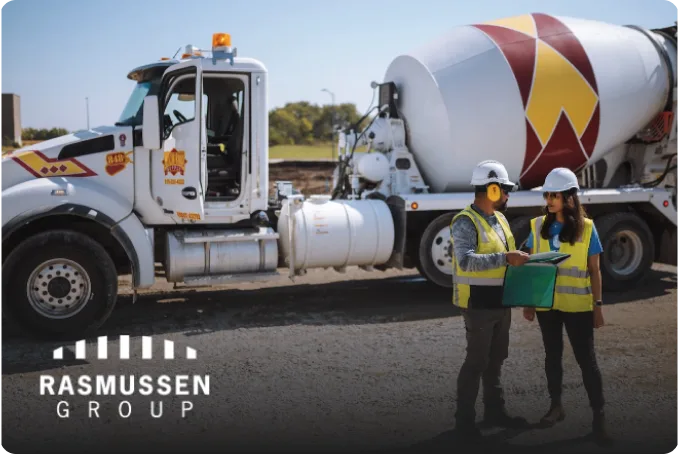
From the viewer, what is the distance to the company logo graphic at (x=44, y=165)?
26.2 ft

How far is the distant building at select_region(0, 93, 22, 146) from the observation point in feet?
28.7

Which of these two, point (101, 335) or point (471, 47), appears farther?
point (471, 47)

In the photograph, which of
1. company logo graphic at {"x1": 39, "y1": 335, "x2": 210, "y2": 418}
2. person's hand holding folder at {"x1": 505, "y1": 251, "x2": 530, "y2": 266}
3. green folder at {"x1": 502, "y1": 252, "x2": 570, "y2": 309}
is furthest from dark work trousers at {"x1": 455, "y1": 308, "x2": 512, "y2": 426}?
company logo graphic at {"x1": 39, "y1": 335, "x2": 210, "y2": 418}

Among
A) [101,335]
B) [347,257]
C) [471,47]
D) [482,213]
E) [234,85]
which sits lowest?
[101,335]

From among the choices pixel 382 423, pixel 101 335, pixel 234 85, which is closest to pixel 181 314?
pixel 101 335

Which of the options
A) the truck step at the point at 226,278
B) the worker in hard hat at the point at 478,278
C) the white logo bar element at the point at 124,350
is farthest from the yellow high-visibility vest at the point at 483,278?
the truck step at the point at 226,278

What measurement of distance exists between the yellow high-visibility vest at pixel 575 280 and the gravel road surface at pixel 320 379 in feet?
3.05

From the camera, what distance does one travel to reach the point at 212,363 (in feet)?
22.4

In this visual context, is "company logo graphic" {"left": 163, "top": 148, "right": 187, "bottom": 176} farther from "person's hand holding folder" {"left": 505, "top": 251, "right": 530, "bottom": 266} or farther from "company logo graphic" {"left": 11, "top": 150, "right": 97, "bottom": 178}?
"person's hand holding folder" {"left": 505, "top": 251, "right": 530, "bottom": 266}

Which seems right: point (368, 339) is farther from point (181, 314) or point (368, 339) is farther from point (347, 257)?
point (181, 314)

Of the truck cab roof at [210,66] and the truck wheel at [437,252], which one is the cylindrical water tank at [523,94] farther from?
the truck cab roof at [210,66]

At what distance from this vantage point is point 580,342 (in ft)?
16.4

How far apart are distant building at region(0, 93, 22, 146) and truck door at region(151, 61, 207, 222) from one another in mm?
1874

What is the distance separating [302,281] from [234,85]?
379cm
